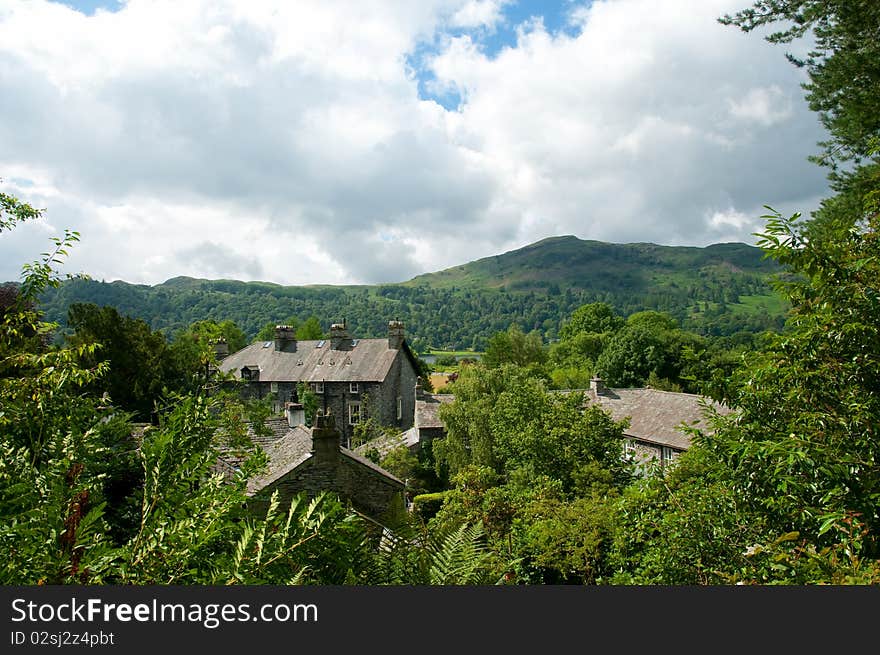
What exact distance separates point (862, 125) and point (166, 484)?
16883 millimetres

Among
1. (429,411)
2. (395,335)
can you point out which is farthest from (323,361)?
(429,411)

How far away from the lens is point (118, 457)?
12.8ft

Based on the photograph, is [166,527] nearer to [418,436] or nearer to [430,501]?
[430,501]

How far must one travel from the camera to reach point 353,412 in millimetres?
50375

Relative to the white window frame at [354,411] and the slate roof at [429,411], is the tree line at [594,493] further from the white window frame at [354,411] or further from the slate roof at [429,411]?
the white window frame at [354,411]

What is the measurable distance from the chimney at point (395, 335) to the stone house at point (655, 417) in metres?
17.1

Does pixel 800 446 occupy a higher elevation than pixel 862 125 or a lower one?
lower

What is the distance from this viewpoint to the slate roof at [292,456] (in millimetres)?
14691

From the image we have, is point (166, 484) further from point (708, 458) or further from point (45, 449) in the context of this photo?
point (708, 458)

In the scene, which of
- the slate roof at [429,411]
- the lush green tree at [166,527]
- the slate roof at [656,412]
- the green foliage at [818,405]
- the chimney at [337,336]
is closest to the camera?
the lush green tree at [166,527]

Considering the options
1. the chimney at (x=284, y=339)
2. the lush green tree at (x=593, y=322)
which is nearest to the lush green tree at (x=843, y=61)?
the chimney at (x=284, y=339)

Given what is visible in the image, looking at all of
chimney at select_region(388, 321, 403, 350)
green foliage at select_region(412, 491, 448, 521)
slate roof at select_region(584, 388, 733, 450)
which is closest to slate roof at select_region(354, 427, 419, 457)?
green foliage at select_region(412, 491, 448, 521)

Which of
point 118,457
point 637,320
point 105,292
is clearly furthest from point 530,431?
point 105,292

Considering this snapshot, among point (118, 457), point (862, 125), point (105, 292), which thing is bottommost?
point (118, 457)
